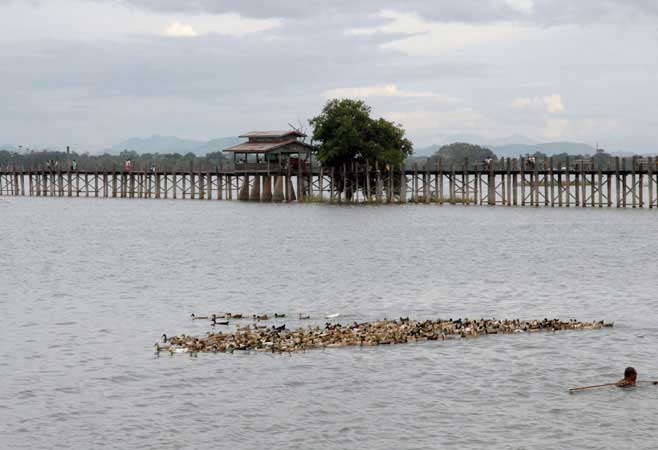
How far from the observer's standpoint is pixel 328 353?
25641 millimetres

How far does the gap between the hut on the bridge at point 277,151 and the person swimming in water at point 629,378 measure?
3350 inches

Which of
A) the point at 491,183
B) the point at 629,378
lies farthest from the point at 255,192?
the point at 629,378

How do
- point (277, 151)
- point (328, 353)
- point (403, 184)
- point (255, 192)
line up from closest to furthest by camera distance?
point (328, 353), point (403, 184), point (277, 151), point (255, 192)

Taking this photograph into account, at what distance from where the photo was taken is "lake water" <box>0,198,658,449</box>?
19422 mm

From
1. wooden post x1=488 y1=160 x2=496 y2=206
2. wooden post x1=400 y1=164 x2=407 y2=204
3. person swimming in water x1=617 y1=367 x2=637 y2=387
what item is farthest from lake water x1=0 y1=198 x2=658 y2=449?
wooden post x1=400 y1=164 x2=407 y2=204

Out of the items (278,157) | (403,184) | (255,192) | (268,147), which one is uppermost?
(268,147)

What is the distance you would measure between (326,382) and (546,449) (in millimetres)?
5996

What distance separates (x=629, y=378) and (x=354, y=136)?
260 ft

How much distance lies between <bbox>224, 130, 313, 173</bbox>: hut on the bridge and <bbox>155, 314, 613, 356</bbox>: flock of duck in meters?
77.7

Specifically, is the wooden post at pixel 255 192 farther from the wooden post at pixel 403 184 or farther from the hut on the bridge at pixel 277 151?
the wooden post at pixel 403 184

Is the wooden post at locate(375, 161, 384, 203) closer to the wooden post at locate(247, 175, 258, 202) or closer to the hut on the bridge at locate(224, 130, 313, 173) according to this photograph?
the hut on the bridge at locate(224, 130, 313, 173)

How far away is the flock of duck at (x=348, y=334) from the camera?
85.9 feet

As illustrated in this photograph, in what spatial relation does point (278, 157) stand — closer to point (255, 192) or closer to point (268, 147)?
point (268, 147)

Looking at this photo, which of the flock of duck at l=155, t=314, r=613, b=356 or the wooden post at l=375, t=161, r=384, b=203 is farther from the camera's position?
the wooden post at l=375, t=161, r=384, b=203
